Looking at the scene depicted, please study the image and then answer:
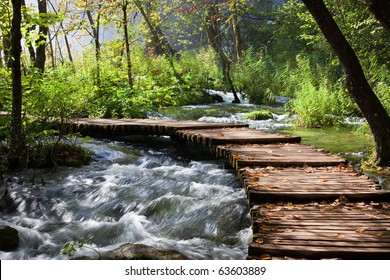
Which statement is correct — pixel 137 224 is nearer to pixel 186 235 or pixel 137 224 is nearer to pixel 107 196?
pixel 186 235

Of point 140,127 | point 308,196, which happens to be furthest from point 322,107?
point 308,196

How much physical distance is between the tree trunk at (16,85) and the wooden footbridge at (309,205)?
3004 millimetres

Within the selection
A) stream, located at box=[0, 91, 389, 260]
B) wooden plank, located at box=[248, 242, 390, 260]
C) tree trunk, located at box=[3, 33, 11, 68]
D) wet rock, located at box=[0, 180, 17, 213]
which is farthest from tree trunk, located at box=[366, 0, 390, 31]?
wet rock, located at box=[0, 180, 17, 213]

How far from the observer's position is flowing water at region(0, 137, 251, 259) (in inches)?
173

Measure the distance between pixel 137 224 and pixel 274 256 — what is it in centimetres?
242

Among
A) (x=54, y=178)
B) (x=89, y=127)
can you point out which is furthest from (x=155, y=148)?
(x=54, y=178)

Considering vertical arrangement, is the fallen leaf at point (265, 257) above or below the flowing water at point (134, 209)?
above

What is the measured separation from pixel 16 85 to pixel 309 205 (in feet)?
14.3

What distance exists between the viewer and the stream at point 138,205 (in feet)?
14.5

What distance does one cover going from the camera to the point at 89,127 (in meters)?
9.24

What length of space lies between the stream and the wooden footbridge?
1.99ft

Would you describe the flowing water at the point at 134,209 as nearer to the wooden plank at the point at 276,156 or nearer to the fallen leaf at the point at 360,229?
the wooden plank at the point at 276,156

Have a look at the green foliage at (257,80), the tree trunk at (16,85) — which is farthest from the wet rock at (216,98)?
the tree trunk at (16,85)

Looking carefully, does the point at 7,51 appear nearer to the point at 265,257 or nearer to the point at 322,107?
the point at 322,107
